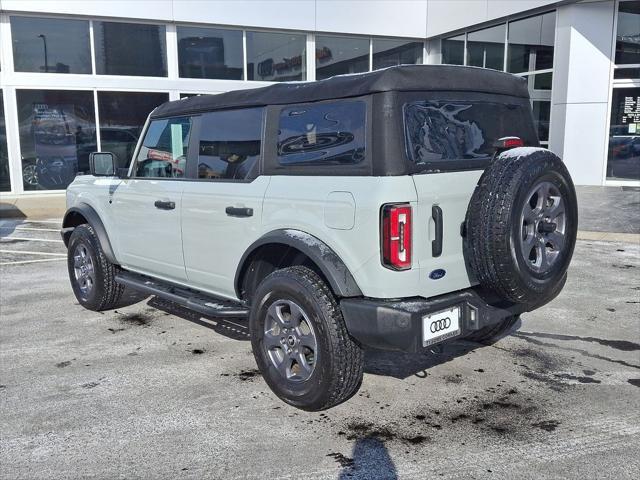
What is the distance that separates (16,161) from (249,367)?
Result: 1237 cm

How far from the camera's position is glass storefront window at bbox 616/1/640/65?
1437 centimetres

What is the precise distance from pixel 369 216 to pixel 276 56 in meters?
14.2

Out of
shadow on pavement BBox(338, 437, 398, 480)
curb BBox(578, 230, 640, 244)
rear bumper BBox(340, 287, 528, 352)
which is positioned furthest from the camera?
curb BBox(578, 230, 640, 244)

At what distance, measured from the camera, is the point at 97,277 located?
5.70 metres

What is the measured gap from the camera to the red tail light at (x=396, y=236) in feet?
10.5

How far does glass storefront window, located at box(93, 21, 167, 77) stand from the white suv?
11.6 metres

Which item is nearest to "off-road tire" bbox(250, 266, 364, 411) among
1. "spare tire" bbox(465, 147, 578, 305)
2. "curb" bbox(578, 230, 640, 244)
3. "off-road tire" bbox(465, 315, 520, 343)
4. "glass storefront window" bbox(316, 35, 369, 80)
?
"spare tire" bbox(465, 147, 578, 305)

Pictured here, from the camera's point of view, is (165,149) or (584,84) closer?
(165,149)

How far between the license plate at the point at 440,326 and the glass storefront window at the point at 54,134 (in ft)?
44.0

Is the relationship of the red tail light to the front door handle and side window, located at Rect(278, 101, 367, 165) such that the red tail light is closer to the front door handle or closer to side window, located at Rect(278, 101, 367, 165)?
side window, located at Rect(278, 101, 367, 165)

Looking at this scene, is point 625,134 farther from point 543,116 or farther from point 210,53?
point 210,53

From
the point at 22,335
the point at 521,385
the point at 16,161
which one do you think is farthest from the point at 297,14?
the point at 521,385

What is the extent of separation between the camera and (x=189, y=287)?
475 cm

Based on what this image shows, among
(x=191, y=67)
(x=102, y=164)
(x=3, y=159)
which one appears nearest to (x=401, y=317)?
(x=102, y=164)
